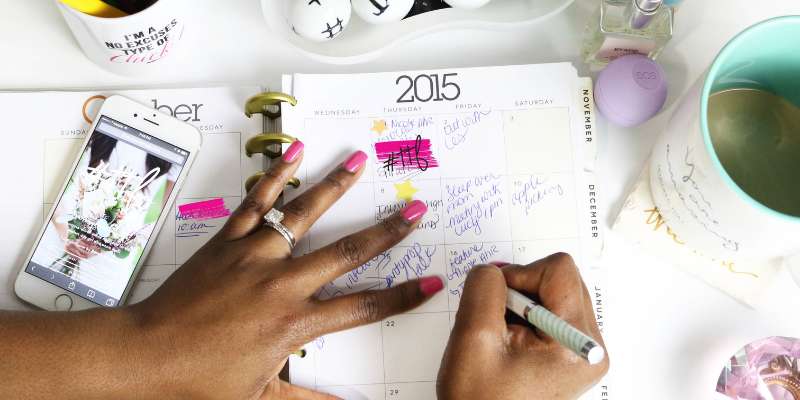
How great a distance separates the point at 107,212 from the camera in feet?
2.05

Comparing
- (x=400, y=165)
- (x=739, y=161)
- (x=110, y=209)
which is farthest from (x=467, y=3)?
(x=110, y=209)

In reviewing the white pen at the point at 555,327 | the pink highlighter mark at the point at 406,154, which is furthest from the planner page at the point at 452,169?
the white pen at the point at 555,327

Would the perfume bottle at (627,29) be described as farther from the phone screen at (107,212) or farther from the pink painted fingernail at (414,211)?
the phone screen at (107,212)

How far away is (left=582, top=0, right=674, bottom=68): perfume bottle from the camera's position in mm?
590

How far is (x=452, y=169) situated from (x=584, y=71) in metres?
0.16

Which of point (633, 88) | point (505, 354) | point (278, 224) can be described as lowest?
point (505, 354)

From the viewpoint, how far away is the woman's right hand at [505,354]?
493 millimetres

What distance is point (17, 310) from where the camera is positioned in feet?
1.94

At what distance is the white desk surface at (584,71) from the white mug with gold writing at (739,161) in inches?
2.5

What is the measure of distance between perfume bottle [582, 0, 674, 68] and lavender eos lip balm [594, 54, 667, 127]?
0.01 m

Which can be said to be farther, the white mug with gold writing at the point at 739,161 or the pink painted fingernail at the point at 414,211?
the pink painted fingernail at the point at 414,211

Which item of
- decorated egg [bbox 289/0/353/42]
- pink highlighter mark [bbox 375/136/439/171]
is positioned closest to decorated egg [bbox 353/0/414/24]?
decorated egg [bbox 289/0/353/42]

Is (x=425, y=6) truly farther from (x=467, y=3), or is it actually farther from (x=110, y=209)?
(x=110, y=209)

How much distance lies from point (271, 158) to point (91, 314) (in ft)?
0.69
